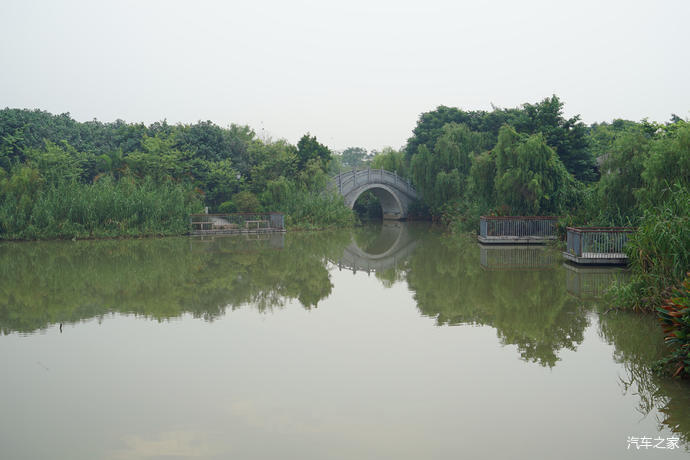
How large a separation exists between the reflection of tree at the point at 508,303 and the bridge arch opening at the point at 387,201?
21.7 meters

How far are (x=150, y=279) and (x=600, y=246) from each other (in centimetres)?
1084

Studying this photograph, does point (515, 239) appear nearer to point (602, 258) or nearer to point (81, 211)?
point (602, 258)

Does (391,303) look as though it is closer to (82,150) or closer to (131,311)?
(131,311)

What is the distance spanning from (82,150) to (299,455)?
33.8 meters

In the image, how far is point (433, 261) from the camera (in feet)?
52.8

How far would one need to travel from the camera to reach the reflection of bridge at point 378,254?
1597cm

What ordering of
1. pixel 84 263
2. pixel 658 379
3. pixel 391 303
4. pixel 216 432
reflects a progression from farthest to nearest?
1. pixel 84 263
2. pixel 391 303
3. pixel 658 379
4. pixel 216 432

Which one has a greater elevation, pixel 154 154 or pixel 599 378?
pixel 154 154

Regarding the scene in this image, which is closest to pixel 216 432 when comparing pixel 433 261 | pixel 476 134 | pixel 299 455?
pixel 299 455

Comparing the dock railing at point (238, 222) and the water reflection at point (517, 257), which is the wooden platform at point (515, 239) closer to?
the water reflection at point (517, 257)

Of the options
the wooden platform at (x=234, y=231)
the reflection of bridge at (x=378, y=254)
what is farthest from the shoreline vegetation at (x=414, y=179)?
the reflection of bridge at (x=378, y=254)

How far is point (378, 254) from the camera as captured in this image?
19172mm

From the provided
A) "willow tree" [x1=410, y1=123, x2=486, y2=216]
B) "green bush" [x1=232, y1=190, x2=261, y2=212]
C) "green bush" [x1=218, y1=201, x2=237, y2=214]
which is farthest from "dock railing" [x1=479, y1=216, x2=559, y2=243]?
"green bush" [x1=218, y1=201, x2=237, y2=214]

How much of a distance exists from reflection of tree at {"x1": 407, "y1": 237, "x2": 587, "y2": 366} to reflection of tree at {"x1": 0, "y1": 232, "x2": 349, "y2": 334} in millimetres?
2347
